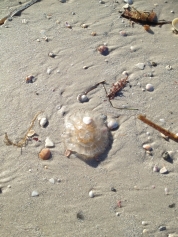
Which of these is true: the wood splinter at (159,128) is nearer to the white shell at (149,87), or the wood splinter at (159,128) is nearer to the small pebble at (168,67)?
the white shell at (149,87)

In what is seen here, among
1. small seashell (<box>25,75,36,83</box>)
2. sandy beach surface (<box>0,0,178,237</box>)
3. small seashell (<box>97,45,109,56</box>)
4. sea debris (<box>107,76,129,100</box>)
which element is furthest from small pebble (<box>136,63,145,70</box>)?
small seashell (<box>25,75,36,83</box>)

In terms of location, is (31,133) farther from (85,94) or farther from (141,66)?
(141,66)

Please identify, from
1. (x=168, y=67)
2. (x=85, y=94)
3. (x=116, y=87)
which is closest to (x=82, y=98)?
(x=85, y=94)

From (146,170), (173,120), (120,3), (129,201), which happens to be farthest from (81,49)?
(129,201)

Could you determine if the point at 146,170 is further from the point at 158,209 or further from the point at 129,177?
the point at 158,209

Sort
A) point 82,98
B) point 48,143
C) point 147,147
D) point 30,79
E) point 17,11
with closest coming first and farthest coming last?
1. point 147,147
2. point 48,143
3. point 82,98
4. point 30,79
5. point 17,11

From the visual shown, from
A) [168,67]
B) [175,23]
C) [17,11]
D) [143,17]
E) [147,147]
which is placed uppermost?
[17,11]

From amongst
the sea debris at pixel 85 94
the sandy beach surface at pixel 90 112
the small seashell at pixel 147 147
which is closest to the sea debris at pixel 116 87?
the sandy beach surface at pixel 90 112
